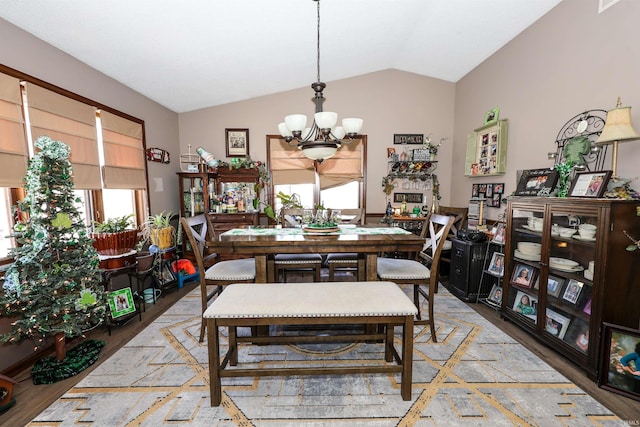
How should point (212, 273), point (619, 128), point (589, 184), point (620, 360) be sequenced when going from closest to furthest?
point (620, 360) → point (619, 128) → point (589, 184) → point (212, 273)

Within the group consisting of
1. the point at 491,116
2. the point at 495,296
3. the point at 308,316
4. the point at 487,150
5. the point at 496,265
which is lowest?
the point at 495,296

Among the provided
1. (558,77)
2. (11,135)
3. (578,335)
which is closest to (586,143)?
(558,77)

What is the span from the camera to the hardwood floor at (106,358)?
155 cm

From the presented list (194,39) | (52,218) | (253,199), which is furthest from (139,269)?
(194,39)

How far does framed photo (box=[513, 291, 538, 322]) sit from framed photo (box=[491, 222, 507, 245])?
532mm

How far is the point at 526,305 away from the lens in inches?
96.9

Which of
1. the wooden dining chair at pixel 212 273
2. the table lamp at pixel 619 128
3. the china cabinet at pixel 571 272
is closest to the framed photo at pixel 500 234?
the china cabinet at pixel 571 272

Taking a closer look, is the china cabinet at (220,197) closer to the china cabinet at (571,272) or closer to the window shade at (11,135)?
the window shade at (11,135)

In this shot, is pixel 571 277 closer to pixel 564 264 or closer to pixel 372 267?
pixel 564 264

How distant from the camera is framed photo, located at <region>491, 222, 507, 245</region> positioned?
2.83 m

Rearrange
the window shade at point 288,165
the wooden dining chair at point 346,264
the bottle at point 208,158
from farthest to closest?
the window shade at point 288,165
the bottle at point 208,158
the wooden dining chair at point 346,264

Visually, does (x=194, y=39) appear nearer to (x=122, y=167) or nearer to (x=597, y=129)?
(x=122, y=167)

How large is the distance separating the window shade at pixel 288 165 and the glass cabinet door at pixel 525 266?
2895 mm

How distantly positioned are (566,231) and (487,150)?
177 centimetres
